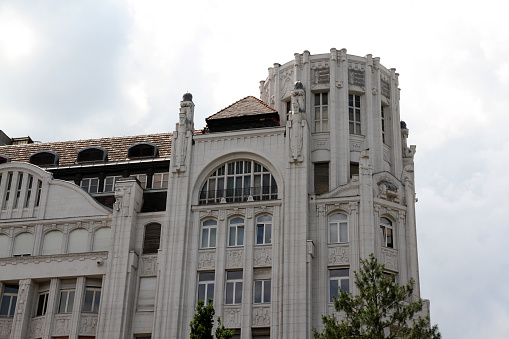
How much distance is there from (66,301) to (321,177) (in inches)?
710

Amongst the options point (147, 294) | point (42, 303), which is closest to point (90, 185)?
point (42, 303)

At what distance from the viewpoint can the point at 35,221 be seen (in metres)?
51.8

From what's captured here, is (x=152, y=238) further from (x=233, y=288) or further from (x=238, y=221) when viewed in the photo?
(x=233, y=288)

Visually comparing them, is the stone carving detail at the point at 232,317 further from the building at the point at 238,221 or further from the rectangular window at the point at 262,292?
the rectangular window at the point at 262,292

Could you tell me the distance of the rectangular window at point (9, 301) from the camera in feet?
164

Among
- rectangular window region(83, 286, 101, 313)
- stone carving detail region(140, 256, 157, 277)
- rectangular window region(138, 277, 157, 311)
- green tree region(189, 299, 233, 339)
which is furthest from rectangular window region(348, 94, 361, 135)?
green tree region(189, 299, 233, 339)

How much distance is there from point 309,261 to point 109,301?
12.5 m

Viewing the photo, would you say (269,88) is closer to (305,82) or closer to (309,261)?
(305,82)

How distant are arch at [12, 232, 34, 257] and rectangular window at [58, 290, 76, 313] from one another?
13.5 feet

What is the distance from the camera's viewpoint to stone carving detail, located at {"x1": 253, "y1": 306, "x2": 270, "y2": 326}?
44750mm

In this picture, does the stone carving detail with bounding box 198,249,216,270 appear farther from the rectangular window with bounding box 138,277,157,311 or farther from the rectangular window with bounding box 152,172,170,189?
the rectangular window with bounding box 152,172,170,189

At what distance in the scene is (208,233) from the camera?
48469 millimetres

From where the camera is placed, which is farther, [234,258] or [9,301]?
[9,301]

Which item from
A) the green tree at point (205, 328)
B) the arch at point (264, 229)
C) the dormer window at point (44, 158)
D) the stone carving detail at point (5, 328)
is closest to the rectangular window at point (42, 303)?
the stone carving detail at point (5, 328)
